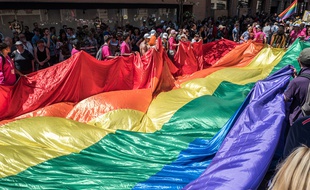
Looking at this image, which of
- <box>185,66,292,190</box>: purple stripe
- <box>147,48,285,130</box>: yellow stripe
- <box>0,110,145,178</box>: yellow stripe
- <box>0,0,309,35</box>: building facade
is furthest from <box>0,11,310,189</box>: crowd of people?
<box>0,0,309,35</box>: building facade

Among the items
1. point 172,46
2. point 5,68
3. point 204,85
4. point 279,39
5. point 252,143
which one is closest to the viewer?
point 252,143

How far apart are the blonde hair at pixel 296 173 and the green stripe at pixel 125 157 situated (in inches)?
81.6

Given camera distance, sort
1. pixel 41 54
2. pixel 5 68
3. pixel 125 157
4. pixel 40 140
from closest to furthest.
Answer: pixel 125 157 → pixel 40 140 → pixel 5 68 → pixel 41 54

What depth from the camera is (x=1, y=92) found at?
4793 millimetres

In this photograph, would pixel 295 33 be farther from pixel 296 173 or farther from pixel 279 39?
pixel 296 173

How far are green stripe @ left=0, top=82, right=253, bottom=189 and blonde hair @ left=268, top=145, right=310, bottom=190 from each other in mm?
2071

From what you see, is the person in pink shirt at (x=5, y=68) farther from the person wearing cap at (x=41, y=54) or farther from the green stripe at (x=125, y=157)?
the green stripe at (x=125, y=157)

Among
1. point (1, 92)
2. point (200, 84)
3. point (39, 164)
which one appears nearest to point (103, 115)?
point (39, 164)

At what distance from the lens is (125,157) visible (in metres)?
3.54

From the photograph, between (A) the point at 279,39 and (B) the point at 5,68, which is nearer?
(B) the point at 5,68

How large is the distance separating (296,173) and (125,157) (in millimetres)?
2671

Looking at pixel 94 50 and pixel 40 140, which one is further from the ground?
pixel 94 50

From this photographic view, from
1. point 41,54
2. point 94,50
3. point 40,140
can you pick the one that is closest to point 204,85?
point 40,140

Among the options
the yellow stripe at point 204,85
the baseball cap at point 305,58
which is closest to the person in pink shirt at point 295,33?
the yellow stripe at point 204,85
